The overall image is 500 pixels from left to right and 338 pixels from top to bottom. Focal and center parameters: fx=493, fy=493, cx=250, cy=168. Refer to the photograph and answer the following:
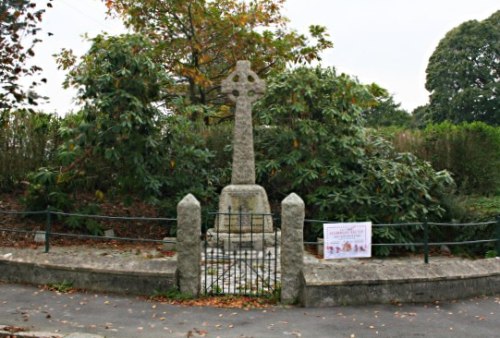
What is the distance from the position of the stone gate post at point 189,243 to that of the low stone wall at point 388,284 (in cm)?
153

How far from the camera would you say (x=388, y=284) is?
22.3 feet

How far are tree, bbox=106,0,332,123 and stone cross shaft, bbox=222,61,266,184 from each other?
3791 mm

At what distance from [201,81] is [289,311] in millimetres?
9408

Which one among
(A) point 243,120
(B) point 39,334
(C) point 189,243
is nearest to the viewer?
(B) point 39,334

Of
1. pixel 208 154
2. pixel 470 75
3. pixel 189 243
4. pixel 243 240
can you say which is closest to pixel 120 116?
pixel 208 154

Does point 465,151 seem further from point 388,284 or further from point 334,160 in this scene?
point 388,284

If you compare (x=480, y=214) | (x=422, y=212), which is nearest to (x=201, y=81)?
(x=422, y=212)

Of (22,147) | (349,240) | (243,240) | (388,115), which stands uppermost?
(388,115)

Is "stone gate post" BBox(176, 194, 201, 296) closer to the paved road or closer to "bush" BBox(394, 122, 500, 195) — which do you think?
the paved road

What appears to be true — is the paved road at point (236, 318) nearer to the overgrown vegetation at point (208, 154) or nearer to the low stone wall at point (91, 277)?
the low stone wall at point (91, 277)

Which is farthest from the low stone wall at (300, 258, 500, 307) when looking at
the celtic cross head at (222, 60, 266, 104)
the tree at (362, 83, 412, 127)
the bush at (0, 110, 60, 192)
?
the tree at (362, 83, 412, 127)

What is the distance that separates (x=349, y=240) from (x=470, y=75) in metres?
32.1

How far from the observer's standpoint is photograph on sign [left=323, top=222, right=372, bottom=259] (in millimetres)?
7262

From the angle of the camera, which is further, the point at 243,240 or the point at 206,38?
the point at 206,38
